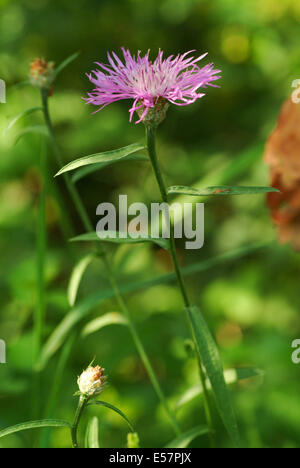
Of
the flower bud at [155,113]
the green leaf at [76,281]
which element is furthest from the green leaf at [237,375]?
the flower bud at [155,113]

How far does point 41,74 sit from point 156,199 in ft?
2.78

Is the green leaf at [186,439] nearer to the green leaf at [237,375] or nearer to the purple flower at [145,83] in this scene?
the green leaf at [237,375]

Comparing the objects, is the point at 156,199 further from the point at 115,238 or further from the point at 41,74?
the point at 115,238

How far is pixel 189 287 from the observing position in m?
1.35

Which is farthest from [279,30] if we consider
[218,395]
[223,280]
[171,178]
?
[218,395]

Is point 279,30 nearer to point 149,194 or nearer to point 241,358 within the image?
point 149,194

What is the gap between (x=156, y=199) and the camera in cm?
133

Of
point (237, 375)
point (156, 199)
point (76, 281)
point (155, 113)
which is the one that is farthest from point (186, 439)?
point (156, 199)

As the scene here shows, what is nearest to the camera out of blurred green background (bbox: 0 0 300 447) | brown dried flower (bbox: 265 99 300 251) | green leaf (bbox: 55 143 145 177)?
green leaf (bbox: 55 143 145 177)

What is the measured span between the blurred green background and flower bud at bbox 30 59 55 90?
10.7 inches

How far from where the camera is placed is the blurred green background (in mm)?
842

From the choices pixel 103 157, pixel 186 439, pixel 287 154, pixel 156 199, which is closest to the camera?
pixel 103 157

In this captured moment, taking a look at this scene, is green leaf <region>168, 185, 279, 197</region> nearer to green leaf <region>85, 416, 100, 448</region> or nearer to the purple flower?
the purple flower

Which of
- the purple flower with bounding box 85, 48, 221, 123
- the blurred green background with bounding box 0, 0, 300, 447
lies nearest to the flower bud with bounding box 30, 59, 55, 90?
the purple flower with bounding box 85, 48, 221, 123
